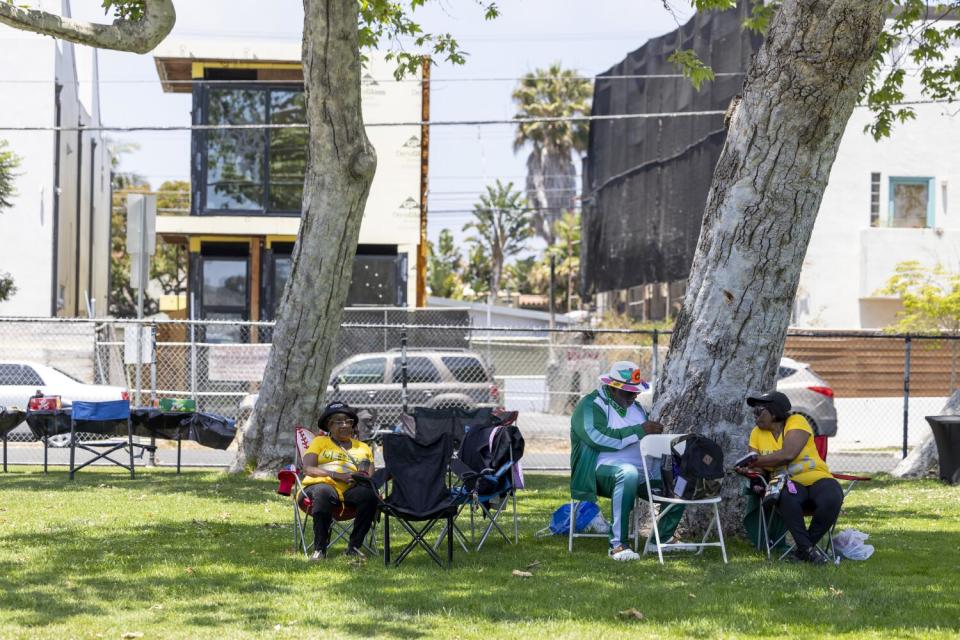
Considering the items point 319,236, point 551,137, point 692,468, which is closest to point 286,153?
point 319,236

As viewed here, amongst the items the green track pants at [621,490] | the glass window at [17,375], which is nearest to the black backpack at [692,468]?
the green track pants at [621,490]

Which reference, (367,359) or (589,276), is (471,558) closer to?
(367,359)

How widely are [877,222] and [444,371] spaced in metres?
13.5

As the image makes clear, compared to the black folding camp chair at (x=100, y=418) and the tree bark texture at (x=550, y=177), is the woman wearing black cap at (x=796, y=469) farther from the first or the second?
the tree bark texture at (x=550, y=177)

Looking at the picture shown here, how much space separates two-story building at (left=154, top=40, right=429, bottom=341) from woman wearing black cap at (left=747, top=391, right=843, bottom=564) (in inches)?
713

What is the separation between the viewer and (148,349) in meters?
16.7

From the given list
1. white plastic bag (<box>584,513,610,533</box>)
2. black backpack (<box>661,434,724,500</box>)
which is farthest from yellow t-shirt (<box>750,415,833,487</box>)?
white plastic bag (<box>584,513,610,533</box>)

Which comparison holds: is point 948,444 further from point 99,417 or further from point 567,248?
point 567,248

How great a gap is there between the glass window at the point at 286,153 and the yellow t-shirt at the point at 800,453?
60.8 ft

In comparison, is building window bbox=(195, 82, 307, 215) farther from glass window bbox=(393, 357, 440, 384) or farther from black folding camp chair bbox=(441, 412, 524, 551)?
black folding camp chair bbox=(441, 412, 524, 551)

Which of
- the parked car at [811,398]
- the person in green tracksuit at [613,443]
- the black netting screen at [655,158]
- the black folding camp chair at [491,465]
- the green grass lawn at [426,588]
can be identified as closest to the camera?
→ the green grass lawn at [426,588]

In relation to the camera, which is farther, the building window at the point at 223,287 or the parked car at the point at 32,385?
the building window at the point at 223,287

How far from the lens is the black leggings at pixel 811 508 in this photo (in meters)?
8.12

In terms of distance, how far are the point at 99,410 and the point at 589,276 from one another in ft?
94.0
